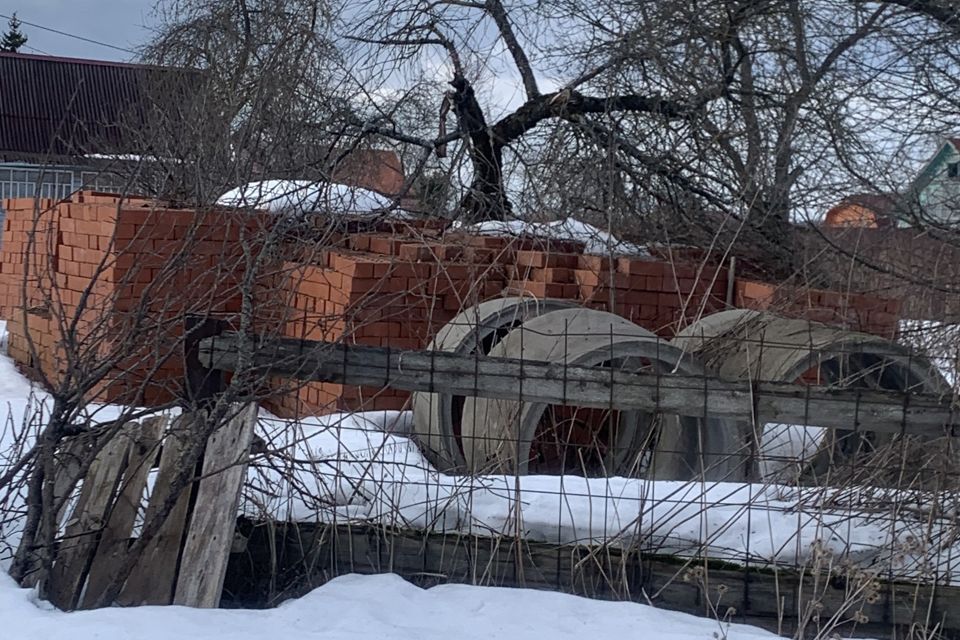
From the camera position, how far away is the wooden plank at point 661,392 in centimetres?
415

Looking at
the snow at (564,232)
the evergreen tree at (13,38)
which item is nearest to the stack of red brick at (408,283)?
the snow at (564,232)

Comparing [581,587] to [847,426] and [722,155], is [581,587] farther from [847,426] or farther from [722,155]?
[722,155]

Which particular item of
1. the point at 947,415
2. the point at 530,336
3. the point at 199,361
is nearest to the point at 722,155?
A: the point at 530,336

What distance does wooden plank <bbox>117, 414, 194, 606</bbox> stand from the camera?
3789 mm

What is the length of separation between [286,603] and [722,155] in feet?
23.5

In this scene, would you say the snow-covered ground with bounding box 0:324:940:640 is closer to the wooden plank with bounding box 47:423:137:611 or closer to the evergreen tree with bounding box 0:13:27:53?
the wooden plank with bounding box 47:423:137:611

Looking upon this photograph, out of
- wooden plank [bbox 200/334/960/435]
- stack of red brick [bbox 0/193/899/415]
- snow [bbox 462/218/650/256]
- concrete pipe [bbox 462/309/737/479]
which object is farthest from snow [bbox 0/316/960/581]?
snow [bbox 462/218/650/256]

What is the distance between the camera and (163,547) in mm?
3877

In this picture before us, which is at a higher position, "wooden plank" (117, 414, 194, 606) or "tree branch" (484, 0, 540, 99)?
"tree branch" (484, 0, 540, 99)

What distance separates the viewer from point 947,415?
163 inches

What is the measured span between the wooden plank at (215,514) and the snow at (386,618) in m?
0.13

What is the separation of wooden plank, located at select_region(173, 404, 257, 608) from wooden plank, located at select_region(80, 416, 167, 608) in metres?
0.24

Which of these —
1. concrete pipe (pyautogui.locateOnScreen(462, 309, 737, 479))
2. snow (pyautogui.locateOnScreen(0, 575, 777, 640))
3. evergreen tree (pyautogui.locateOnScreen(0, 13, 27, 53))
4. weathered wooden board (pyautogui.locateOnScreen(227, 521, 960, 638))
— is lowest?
snow (pyautogui.locateOnScreen(0, 575, 777, 640))

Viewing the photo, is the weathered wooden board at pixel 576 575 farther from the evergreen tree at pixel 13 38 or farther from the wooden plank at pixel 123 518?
the evergreen tree at pixel 13 38
